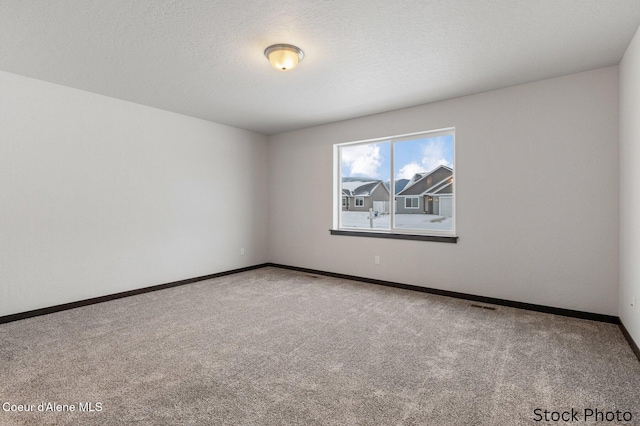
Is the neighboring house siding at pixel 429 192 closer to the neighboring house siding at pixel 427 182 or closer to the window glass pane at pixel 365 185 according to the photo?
the neighboring house siding at pixel 427 182

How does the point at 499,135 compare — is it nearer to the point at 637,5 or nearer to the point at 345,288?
the point at 637,5

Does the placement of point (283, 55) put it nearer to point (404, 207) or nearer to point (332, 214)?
→ point (404, 207)

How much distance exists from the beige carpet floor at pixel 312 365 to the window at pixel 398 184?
4.34ft

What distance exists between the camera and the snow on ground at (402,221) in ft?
14.6

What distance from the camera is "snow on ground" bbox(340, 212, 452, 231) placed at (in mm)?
4445

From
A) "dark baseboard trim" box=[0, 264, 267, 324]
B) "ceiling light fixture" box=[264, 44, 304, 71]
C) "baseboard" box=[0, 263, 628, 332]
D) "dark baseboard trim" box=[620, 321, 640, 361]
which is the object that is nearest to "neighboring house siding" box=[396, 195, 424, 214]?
"baseboard" box=[0, 263, 628, 332]

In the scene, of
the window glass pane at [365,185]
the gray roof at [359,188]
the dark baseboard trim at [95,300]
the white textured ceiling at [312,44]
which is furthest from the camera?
the gray roof at [359,188]

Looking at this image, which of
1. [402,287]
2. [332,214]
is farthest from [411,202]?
[332,214]

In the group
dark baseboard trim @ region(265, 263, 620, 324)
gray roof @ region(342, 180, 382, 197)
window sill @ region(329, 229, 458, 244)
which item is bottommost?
dark baseboard trim @ region(265, 263, 620, 324)

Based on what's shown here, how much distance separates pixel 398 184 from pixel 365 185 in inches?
23.4

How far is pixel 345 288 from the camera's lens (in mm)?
4574

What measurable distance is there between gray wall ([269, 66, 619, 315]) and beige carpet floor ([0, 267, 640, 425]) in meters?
0.43

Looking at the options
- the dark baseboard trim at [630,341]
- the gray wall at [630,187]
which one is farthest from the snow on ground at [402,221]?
the dark baseboard trim at [630,341]

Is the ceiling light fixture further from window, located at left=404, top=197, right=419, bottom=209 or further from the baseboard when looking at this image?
the baseboard
